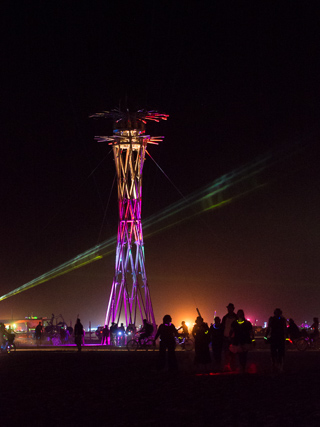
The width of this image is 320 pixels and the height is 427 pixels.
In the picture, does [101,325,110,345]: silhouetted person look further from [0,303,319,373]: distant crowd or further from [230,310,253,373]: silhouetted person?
[230,310,253,373]: silhouetted person

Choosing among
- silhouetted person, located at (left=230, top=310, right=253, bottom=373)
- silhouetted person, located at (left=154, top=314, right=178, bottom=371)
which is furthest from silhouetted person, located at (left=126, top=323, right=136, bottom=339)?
silhouetted person, located at (left=230, top=310, right=253, bottom=373)

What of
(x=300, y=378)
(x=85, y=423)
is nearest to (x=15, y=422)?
(x=85, y=423)

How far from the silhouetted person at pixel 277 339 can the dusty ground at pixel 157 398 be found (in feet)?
1.04

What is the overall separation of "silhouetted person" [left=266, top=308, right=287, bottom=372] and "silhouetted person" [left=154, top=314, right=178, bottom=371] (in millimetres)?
2500

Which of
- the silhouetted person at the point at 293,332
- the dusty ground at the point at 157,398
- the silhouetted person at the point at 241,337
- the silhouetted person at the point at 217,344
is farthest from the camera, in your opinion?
the silhouetted person at the point at 293,332

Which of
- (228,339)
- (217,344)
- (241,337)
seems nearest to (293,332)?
(217,344)

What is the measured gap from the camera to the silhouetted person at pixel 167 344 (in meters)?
20.7

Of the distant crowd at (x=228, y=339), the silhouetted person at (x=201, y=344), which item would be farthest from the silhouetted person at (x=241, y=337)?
the silhouetted person at (x=201, y=344)

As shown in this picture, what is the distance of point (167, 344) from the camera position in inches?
829

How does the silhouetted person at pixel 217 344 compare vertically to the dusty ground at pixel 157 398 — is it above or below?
above

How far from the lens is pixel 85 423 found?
11.0m

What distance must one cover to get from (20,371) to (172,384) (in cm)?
607

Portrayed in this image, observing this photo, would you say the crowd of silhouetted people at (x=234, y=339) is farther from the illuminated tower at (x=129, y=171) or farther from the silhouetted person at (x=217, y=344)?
the illuminated tower at (x=129, y=171)

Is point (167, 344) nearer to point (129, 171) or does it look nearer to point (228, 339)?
point (228, 339)
